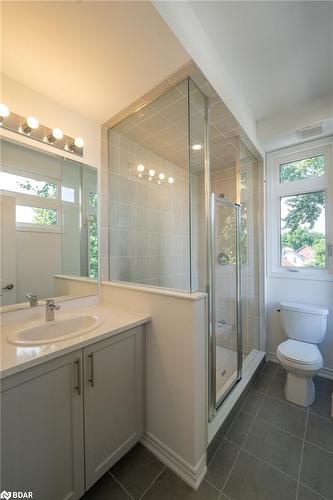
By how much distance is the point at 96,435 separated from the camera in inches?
43.7

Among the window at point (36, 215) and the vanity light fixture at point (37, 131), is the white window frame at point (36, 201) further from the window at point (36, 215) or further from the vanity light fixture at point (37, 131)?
the vanity light fixture at point (37, 131)

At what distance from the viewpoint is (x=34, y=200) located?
55.6 inches

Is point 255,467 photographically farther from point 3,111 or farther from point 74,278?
point 3,111

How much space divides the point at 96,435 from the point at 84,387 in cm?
29

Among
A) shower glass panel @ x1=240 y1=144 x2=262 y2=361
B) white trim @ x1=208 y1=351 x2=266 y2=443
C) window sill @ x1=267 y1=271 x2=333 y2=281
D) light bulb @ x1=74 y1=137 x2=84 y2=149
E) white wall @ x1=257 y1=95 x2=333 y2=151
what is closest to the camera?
white trim @ x1=208 y1=351 x2=266 y2=443

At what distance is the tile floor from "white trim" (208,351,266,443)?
0.38 ft

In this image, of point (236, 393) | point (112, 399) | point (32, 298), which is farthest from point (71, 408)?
point (236, 393)

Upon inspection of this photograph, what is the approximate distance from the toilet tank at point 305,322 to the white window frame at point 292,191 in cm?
37

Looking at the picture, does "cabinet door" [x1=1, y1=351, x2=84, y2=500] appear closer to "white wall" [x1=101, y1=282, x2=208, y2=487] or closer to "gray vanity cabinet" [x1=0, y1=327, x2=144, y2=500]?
"gray vanity cabinet" [x1=0, y1=327, x2=144, y2=500]

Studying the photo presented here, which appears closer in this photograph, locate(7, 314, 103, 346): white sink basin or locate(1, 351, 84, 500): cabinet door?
locate(1, 351, 84, 500): cabinet door

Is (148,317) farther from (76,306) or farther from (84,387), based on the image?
(76,306)

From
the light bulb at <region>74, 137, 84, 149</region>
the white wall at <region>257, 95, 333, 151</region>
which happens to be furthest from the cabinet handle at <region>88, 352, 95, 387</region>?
the white wall at <region>257, 95, 333, 151</region>

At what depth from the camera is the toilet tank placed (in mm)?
1996

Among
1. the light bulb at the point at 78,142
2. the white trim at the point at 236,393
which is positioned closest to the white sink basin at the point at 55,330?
the white trim at the point at 236,393
